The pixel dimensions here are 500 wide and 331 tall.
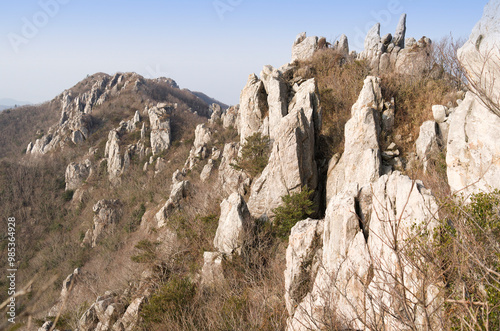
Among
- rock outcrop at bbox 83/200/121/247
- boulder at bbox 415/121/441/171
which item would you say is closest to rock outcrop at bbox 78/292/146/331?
boulder at bbox 415/121/441/171

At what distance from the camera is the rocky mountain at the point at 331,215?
4676 millimetres

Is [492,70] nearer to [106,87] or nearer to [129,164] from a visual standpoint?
[129,164]

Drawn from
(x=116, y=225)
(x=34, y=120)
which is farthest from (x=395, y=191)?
(x=34, y=120)

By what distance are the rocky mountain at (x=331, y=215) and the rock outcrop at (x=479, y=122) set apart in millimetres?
31

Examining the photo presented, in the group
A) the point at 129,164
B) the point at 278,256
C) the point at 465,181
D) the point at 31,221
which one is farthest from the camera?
the point at 129,164

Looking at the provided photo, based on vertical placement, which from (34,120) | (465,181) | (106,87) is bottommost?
(465,181)

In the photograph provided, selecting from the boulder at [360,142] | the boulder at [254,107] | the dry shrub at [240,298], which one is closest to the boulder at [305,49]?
the boulder at [254,107]

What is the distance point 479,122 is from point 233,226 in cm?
845

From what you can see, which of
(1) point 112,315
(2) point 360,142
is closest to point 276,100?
(2) point 360,142

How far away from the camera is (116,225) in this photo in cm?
3525

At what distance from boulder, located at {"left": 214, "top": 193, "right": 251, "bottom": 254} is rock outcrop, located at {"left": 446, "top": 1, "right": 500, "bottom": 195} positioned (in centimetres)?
713

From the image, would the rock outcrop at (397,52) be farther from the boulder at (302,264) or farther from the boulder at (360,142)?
the boulder at (302,264)

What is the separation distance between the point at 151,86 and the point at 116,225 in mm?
64036

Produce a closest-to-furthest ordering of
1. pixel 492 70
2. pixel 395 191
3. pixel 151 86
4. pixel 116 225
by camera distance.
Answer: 1. pixel 492 70
2. pixel 395 191
3. pixel 116 225
4. pixel 151 86
